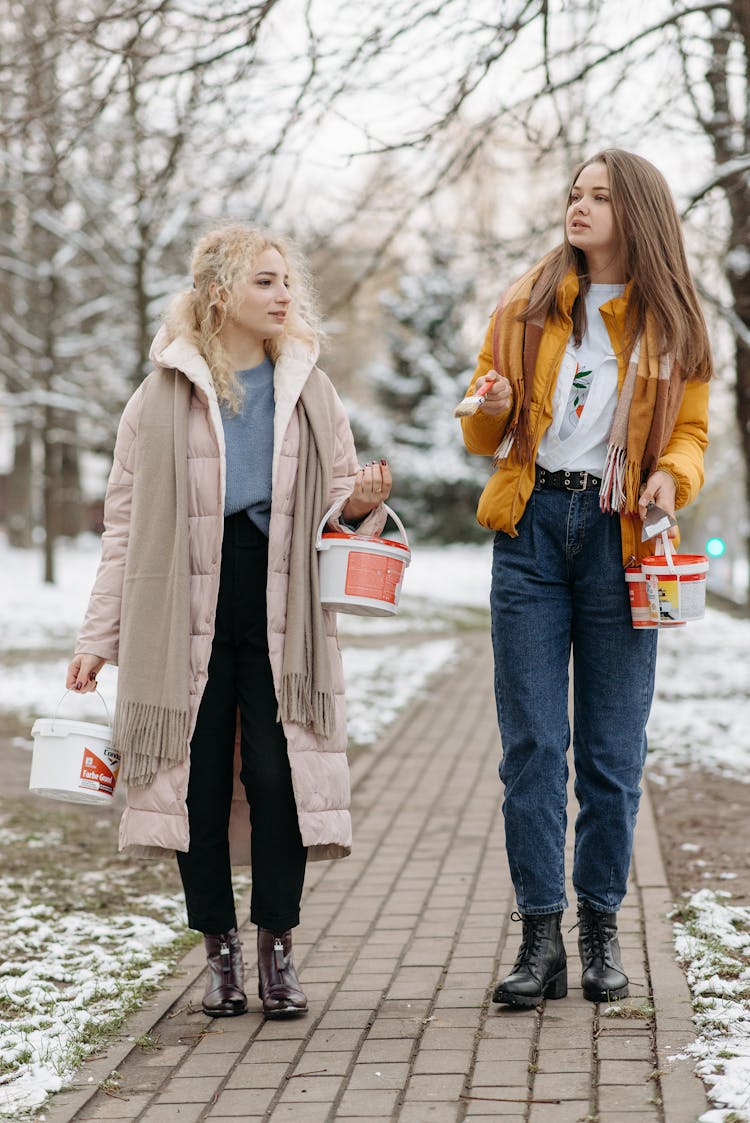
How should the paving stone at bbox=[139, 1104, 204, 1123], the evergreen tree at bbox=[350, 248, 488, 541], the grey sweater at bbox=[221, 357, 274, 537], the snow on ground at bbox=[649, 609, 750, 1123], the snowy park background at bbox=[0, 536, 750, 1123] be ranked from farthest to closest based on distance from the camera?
1. the evergreen tree at bbox=[350, 248, 488, 541]
2. the grey sweater at bbox=[221, 357, 274, 537]
3. the snowy park background at bbox=[0, 536, 750, 1123]
4. the snow on ground at bbox=[649, 609, 750, 1123]
5. the paving stone at bbox=[139, 1104, 204, 1123]

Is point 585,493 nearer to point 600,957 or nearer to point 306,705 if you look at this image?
point 306,705

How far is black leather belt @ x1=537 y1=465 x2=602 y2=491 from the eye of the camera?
3.60 metres

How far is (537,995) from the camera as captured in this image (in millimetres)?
3600

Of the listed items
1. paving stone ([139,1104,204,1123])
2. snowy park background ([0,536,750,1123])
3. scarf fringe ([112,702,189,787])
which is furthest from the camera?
scarf fringe ([112,702,189,787])

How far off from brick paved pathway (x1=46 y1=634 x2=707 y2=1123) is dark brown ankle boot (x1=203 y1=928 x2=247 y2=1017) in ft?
0.17

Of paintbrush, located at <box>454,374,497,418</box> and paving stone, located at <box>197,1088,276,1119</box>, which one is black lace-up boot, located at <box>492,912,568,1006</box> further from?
paintbrush, located at <box>454,374,497,418</box>

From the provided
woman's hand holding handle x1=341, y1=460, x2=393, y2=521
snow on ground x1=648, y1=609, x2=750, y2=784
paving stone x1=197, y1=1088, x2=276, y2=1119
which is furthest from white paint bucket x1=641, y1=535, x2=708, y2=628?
snow on ground x1=648, y1=609, x2=750, y2=784

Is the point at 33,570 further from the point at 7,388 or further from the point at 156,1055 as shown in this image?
the point at 156,1055

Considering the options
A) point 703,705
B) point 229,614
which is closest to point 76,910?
point 229,614

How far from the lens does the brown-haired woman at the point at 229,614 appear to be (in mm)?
3520

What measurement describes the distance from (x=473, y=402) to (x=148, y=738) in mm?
1117

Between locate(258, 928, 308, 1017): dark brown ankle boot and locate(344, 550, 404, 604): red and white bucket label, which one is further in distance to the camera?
locate(258, 928, 308, 1017): dark brown ankle boot

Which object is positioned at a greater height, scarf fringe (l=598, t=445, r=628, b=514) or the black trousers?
scarf fringe (l=598, t=445, r=628, b=514)

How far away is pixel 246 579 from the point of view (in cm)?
359
